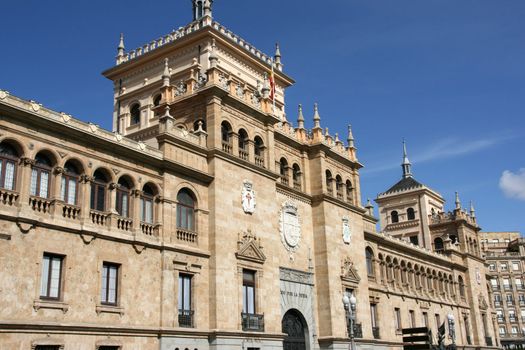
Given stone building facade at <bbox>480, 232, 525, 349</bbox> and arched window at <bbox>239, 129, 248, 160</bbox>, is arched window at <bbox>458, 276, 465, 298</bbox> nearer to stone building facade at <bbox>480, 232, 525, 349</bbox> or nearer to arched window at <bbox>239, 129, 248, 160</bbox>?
arched window at <bbox>239, 129, 248, 160</bbox>

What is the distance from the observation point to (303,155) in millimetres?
41969

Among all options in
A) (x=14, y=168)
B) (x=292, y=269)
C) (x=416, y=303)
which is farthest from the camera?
(x=416, y=303)

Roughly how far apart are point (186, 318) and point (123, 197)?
6423 mm

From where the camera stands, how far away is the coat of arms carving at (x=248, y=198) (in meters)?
34.2

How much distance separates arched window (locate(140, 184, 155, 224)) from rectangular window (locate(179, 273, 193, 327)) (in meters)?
3.19

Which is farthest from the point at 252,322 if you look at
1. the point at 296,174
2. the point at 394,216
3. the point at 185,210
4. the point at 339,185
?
the point at 394,216

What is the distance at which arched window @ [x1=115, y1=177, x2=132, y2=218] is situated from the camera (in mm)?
28453

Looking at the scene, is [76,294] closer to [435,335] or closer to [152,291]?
[152,291]

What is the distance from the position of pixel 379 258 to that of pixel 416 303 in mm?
7380

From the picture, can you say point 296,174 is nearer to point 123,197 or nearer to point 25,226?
point 123,197

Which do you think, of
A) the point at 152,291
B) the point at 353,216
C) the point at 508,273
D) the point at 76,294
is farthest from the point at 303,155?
the point at 508,273

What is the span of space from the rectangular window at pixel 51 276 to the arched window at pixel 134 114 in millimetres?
22566

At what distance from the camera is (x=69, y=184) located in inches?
1038

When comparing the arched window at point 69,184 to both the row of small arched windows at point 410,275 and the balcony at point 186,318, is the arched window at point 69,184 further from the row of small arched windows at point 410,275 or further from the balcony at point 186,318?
the row of small arched windows at point 410,275
